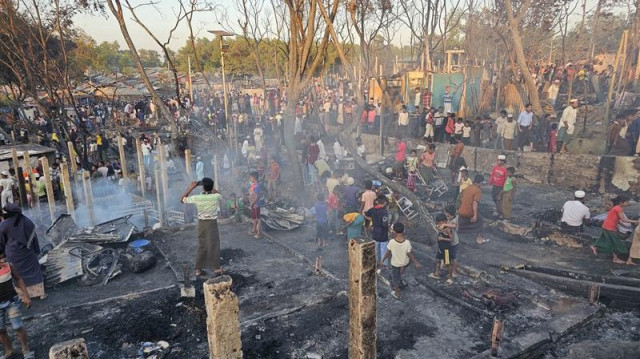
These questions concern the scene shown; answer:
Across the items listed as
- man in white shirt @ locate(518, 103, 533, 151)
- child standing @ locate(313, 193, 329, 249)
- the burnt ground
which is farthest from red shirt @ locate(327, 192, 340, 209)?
man in white shirt @ locate(518, 103, 533, 151)

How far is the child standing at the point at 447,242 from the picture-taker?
24.5 feet

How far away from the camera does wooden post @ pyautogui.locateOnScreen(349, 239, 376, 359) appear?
177 inches

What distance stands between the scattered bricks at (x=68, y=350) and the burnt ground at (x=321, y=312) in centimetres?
273

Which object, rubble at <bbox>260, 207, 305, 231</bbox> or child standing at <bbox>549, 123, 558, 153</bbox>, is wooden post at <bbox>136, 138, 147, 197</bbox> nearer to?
rubble at <bbox>260, 207, 305, 231</bbox>

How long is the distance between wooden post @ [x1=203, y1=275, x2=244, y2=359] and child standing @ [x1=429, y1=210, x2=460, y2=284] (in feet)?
13.9

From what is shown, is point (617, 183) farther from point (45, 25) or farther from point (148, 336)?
point (45, 25)

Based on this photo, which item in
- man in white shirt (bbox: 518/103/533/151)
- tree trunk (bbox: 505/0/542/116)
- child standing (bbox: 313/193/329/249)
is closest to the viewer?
child standing (bbox: 313/193/329/249)

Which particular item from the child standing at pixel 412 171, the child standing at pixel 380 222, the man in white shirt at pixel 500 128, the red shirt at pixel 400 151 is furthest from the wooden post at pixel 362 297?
the man in white shirt at pixel 500 128

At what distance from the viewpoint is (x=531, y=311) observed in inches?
262

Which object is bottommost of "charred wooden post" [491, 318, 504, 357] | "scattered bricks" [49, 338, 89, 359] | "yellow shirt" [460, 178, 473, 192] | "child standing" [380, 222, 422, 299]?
"charred wooden post" [491, 318, 504, 357]

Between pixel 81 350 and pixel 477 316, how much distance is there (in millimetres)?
5401

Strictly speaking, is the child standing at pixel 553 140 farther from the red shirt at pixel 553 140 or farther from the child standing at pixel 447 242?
the child standing at pixel 447 242

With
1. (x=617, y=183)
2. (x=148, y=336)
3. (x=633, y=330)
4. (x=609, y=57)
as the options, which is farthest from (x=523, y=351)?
(x=609, y=57)

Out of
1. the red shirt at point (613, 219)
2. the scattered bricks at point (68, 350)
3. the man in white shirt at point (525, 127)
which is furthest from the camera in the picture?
the man in white shirt at point (525, 127)
